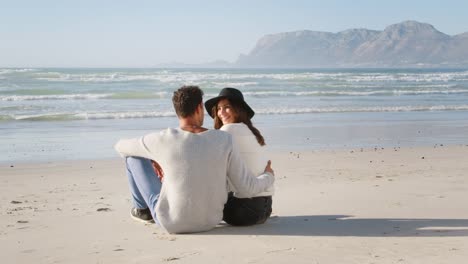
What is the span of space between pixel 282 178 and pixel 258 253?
14.1 feet

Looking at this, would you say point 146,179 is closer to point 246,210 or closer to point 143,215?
point 143,215

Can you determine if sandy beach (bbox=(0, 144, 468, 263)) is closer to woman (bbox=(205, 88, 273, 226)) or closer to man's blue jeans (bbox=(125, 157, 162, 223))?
woman (bbox=(205, 88, 273, 226))

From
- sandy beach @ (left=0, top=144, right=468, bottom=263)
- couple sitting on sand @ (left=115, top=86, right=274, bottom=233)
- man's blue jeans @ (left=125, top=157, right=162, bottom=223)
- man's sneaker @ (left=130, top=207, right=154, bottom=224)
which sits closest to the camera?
sandy beach @ (left=0, top=144, right=468, bottom=263)

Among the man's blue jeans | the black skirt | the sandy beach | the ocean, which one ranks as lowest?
the ocean

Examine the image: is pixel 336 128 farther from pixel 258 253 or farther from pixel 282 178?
pixel 258 253

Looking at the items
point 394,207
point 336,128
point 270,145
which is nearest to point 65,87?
point 336,128

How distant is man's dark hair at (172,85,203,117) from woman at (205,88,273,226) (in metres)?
0.39

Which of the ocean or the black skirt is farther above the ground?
the black skirt

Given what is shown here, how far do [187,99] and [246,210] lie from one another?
1062 millimetres

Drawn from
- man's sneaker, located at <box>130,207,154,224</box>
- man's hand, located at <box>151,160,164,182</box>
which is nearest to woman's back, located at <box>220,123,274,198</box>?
man's hand, located at <box>151,160,164,182</box>

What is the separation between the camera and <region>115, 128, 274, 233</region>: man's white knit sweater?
202 inches

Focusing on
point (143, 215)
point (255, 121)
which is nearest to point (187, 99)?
point (143, 215)

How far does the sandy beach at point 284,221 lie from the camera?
15.6 feet

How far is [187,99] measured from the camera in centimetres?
504
